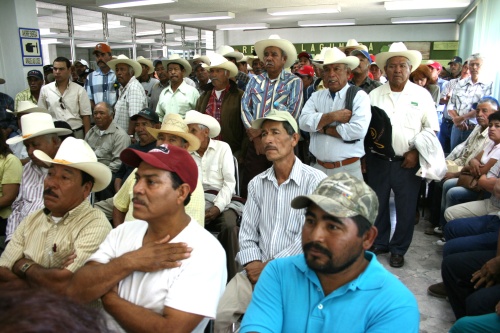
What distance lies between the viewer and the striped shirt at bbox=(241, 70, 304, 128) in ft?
12.8

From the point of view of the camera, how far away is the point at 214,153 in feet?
11.0

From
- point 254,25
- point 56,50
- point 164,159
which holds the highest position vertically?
point 254,25

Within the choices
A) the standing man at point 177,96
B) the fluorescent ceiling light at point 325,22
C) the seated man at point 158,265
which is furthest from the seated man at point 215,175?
the fluorescent ceiling light at point 325,22

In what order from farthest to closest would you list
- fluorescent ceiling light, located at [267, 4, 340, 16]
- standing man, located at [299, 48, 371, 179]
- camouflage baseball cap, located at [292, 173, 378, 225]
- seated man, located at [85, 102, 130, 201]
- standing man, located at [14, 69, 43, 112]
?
fluorescent ceiling light, located at [267, 4, 340, 16], standing man, located at [14, 69, 43, 112], seated man, located at [85, 102, 130, 201], standing man, located at [299, 48, 371, 179], camouflage baseball cap, located at [292, 173, 378, 225]

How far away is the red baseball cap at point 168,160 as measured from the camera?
171 cm

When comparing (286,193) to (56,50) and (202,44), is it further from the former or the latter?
(202,44)

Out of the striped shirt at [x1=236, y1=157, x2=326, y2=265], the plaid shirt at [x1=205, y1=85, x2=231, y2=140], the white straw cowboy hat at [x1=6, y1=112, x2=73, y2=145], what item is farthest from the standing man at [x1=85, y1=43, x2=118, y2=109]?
the striped shirt at [x1=236, y1=157, x2=326, y2=265]

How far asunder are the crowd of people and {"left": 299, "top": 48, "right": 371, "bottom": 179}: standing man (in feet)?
0.04

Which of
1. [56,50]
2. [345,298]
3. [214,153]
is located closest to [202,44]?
[56,50]

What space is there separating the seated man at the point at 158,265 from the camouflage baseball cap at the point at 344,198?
18.5 inches

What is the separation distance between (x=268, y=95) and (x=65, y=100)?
2.75 metres

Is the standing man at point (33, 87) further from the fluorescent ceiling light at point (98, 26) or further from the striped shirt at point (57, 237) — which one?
the fluorescent ceiling light at point (98, 26)

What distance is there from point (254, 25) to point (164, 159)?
538 inches

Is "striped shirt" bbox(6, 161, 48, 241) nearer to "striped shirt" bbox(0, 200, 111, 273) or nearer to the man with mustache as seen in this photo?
the man with mustache
